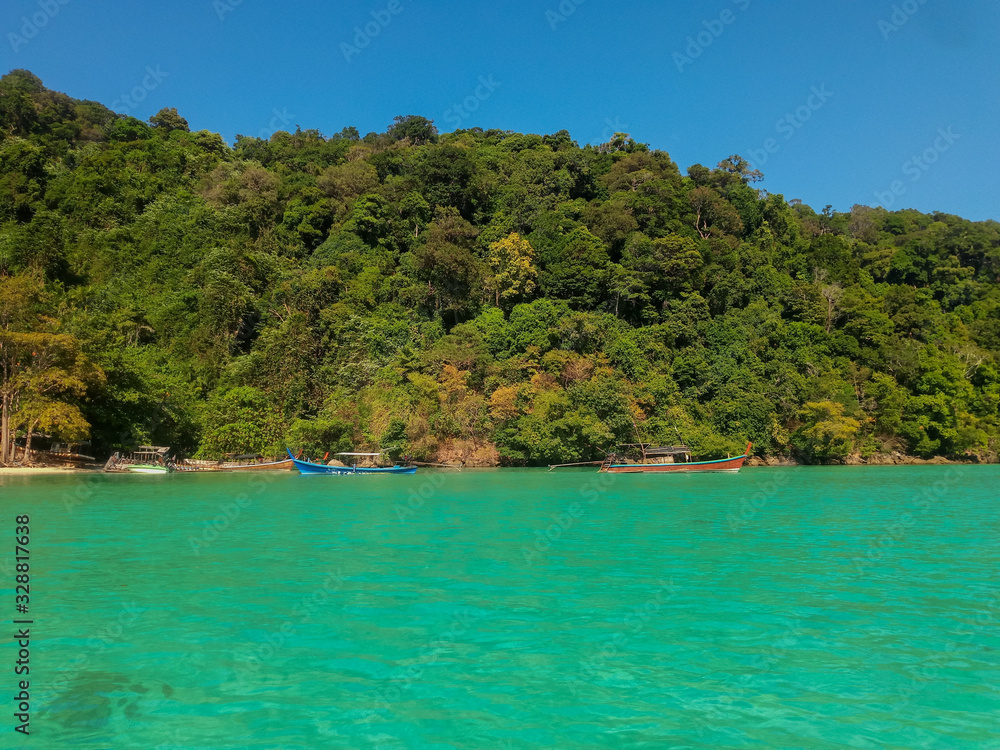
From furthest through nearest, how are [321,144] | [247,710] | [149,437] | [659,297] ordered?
[321,144]
[659,297]
[149,437]
[247,710]

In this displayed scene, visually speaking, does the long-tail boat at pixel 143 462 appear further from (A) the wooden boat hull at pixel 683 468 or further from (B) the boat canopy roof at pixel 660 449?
(B) the boat canopy roof at pixel 660 449

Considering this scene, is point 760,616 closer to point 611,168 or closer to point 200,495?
point 200,495

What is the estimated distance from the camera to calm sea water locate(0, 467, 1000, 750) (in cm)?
507

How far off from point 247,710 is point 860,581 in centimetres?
914

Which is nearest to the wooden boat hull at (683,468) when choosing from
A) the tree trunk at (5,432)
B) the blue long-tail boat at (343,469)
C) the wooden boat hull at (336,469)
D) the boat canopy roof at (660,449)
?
the boat canopy roof at (660,449)

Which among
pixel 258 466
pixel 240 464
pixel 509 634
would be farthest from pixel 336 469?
pixel 509 634

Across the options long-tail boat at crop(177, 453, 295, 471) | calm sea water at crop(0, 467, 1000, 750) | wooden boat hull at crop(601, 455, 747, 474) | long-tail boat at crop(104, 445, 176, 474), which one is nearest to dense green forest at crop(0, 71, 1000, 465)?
long-tail boat at crop(177, 453, 295, 471)

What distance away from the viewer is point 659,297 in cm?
4919

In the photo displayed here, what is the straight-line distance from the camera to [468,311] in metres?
50.3

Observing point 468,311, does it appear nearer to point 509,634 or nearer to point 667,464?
point 667,464

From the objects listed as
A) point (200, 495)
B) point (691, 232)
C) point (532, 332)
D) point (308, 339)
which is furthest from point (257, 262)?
point (691, 232)

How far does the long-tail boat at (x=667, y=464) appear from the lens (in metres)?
37.5

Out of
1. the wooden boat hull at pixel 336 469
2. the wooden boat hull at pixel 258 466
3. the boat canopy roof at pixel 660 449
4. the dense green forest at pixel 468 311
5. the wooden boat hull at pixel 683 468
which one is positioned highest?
the dense green forest at pixel 468 311

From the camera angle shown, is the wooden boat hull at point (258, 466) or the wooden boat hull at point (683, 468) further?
the wooden boat hull at point (258, 466)
